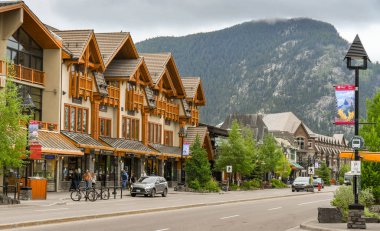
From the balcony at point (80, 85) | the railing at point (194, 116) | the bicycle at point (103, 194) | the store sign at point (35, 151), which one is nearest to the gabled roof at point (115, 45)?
the balcony at point (80, 85)

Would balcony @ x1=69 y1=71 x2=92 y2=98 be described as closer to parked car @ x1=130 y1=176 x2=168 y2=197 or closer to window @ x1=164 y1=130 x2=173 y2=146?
parked car @ x1=130 y1=176 x2=168 y2=197

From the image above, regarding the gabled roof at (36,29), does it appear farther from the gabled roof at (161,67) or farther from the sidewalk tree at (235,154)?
the sidewalk tree at (235,154)

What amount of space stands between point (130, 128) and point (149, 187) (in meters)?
18.1

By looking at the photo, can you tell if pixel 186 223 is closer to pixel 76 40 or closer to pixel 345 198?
pixel 345 198

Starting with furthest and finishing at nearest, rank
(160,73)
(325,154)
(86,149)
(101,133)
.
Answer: (325,154), (160,73), (101,133), (86,149)

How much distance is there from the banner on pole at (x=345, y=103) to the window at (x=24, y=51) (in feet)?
97.9

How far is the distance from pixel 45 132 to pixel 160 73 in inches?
976

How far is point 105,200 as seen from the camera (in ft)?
140

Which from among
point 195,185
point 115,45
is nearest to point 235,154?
point 195,185

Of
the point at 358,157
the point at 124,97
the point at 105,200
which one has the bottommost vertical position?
the point at 105,200

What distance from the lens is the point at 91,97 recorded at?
58.3 m

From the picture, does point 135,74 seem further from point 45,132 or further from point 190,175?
point 45,132

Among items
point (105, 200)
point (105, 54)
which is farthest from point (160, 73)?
point (105, 200)

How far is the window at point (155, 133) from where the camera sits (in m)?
73.0
